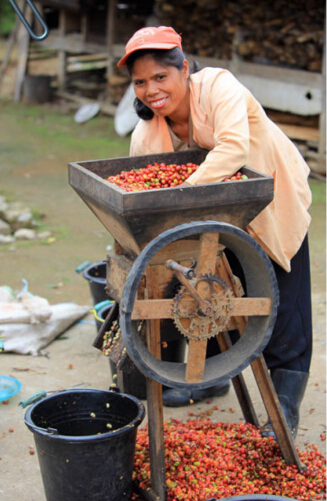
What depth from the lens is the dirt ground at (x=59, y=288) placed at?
10.7ft

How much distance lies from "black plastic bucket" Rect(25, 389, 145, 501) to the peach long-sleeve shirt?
886mm

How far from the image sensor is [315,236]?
6242 mm

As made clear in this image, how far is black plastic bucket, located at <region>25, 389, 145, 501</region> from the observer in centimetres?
251

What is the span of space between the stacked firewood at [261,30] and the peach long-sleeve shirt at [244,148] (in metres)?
5.75

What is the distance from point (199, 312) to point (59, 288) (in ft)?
9.87

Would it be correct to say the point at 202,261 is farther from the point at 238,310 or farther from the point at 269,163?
the point at 269,163

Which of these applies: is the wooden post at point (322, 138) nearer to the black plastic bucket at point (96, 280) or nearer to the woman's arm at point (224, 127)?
the black plastic bucket at point (96, 280)

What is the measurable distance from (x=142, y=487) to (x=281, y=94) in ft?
20.9

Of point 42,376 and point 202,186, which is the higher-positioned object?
point 202,186

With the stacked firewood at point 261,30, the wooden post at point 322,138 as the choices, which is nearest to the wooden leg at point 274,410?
the wooden post at point 322,138

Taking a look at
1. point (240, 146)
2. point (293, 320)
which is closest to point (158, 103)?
point (240, 146)

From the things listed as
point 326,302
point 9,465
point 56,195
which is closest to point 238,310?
point 9,465

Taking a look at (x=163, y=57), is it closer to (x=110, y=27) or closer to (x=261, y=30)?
(x=261, y=30)

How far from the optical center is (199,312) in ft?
7.58
